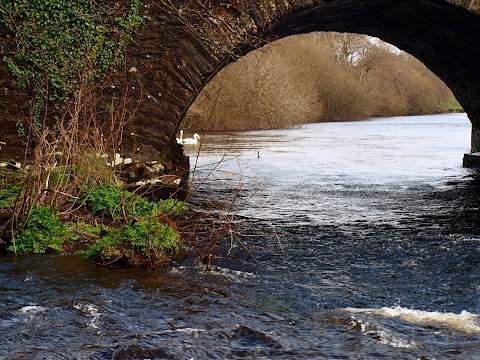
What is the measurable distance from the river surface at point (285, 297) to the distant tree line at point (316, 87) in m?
16.4

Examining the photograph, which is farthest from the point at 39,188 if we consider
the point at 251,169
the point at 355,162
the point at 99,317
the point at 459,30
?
the point at 355,162

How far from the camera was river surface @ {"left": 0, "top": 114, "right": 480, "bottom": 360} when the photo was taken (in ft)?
15.7

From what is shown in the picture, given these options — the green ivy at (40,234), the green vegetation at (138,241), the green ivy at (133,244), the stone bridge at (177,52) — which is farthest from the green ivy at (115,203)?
the stone bridge at (177,52)

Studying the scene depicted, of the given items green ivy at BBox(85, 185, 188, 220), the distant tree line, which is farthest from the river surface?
the distant tree line

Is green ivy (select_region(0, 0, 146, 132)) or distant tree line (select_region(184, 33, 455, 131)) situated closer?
green ivy (select_region(0, 0, 146, 132))

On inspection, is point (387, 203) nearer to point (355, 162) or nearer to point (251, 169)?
point (251, 169)

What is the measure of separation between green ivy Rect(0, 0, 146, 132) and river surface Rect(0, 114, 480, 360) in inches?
108

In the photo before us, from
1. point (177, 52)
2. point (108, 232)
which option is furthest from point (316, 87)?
point (108, 232)

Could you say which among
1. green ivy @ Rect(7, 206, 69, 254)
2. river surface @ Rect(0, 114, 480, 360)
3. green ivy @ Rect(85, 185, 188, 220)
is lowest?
river surface @ Rect(0, 114, 480, 360)

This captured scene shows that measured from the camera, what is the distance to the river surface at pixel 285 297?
4.78 m

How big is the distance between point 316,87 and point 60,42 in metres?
39.9

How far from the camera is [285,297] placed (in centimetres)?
595

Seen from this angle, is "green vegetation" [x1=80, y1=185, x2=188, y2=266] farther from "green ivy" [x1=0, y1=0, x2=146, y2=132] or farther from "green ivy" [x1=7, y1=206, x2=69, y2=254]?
"green ivy" [x1=0, y1=0, x2=146, y2=132]

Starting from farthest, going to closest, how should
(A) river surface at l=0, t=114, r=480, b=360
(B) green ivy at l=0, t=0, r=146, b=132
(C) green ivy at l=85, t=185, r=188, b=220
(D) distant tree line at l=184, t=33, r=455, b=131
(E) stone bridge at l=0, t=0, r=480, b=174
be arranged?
(D) distant tree line at l=184, t=33, r=455, b=131, (E) stone bridge at l=0, t=0, r=480, b=174, (B) green ivy at l=0, t=0, r=146, b=132, (C) green ivy at l=85, t=185, r=188, b=220, (A) river surface at l=0, t=114, r=480, b=360
